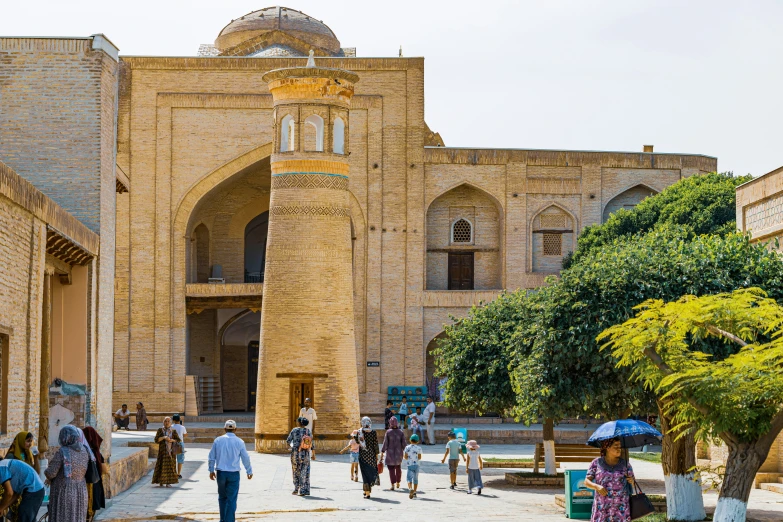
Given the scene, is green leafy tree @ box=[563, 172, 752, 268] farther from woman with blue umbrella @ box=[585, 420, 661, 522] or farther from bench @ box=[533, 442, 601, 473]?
woman with blue umbrella @ box=[585, 420, 661, 522]

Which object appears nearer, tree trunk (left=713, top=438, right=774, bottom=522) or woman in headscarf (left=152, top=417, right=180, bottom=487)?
tree trunk (left=713, top=438, right=774, bottom=522)

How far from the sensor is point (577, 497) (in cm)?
1404

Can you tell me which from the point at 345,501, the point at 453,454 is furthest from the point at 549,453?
the point at 345,501

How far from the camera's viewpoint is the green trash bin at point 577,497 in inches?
550

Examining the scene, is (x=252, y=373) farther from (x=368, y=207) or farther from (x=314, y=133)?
(x=314, y=133)

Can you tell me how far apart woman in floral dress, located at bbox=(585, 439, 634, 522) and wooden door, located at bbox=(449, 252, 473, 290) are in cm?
2383

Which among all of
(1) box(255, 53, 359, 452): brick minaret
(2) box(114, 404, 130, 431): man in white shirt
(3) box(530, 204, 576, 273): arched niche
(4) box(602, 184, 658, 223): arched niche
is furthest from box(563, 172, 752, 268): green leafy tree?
(2) box(114, 404, 130, 431): man in white shirt

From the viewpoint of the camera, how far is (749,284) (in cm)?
1416

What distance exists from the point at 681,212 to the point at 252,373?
12.6 meters

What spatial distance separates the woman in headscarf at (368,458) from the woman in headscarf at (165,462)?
8.74 ft

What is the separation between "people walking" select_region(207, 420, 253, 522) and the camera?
1262 centimetres

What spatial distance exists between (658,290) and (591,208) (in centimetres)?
1893

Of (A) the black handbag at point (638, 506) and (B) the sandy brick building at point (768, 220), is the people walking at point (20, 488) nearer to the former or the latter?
(A) the black handbag at point (638, 506)

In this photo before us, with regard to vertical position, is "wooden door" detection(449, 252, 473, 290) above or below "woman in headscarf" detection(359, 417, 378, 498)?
above
